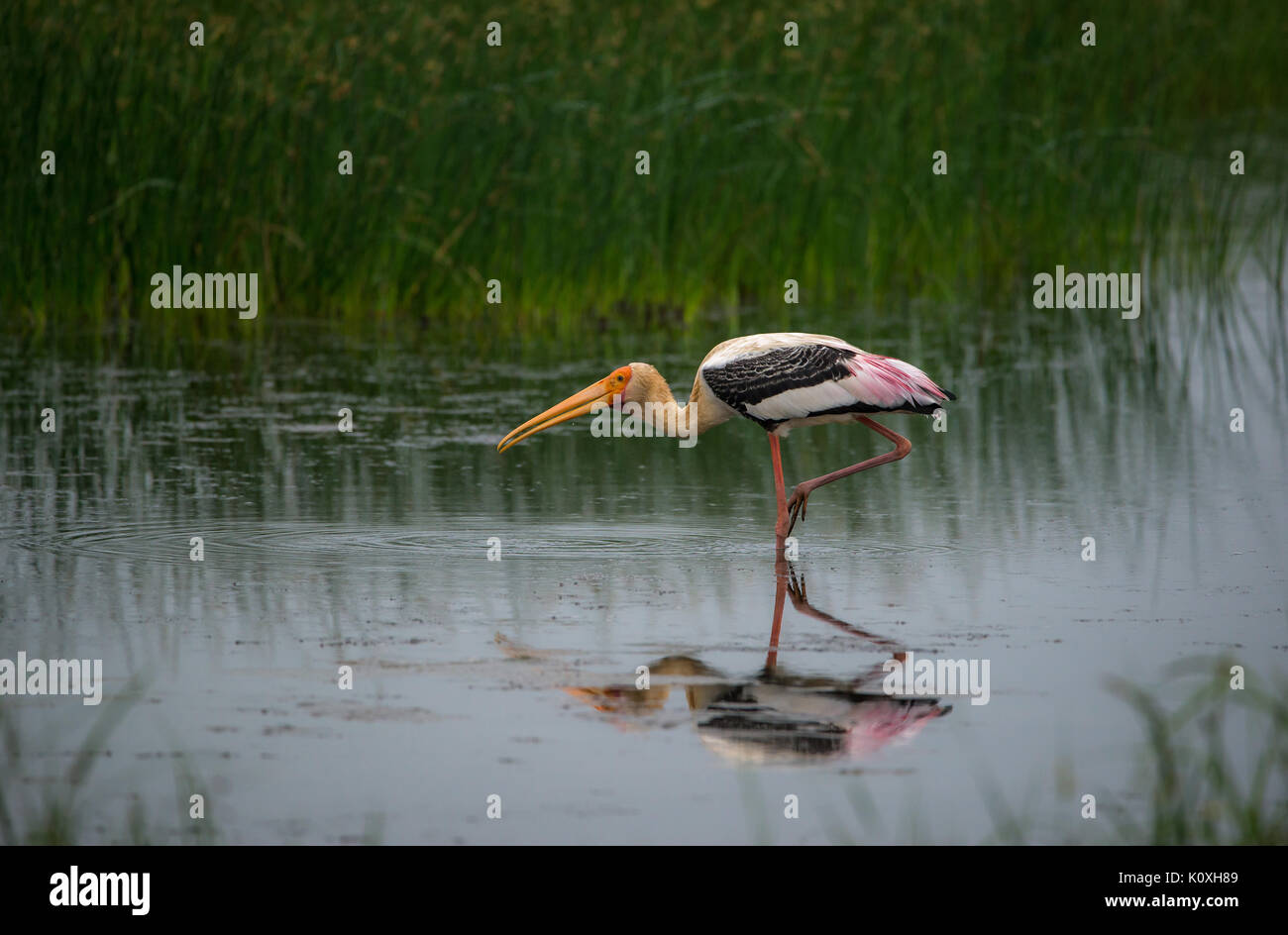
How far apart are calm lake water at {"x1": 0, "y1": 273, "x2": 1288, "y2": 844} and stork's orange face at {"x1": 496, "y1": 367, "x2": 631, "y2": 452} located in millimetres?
317

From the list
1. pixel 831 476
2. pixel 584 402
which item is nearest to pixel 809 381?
pixel 831 476

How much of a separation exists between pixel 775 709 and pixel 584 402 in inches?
148

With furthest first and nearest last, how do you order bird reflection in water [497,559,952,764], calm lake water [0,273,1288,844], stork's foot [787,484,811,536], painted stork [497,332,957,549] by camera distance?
painted stork [497,332,957,549] < stork's foot [787,484,811,536] < bird reflection in water [497,559,952,764] < calm lake water [0,273,1288,844]

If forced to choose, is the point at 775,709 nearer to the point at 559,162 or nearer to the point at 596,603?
the point at 596,603

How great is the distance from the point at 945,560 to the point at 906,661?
169cm

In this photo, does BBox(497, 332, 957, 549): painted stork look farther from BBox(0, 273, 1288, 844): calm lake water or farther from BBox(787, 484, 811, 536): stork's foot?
BBox(0, 273, 1288, 844): calm lake water

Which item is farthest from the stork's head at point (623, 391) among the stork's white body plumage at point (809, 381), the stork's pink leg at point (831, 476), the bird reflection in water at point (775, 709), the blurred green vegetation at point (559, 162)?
the blurred green vegetation at point (559, 162)

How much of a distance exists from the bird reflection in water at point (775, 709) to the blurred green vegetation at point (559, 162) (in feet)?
28.0

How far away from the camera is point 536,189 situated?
15.0m

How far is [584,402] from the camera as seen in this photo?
9.63m

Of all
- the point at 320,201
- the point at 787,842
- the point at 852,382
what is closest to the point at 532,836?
the point at 787,842

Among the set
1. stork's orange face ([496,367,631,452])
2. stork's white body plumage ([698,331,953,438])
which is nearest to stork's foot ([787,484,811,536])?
stork's white body plumage ([698,331,953,438])

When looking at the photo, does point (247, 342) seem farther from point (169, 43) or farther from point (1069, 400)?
point (1069, 400)

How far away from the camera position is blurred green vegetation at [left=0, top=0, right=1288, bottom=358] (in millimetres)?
14352
